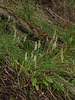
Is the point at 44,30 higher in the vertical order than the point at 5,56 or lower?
higher

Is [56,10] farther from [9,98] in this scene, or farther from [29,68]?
[9,98]

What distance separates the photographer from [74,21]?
10.4 ft

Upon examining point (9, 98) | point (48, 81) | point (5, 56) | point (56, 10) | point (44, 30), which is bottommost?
point (9, 98)

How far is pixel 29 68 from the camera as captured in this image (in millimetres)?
1464

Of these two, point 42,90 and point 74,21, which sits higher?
point 74,21

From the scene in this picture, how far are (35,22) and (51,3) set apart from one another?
133cm

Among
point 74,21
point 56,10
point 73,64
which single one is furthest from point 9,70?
point 56,10

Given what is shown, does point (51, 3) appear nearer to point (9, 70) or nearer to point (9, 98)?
point (9, 70)

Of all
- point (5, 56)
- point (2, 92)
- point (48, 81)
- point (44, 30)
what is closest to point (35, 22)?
point (44, 30)

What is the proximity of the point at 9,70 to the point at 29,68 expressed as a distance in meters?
0.24

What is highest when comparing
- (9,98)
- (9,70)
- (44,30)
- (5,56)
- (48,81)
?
(44,30)

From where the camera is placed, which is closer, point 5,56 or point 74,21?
point 5,56

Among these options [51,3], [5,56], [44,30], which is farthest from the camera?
[51,3]

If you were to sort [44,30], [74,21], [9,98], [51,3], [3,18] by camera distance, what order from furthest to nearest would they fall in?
[51,3], [74,21], [44,30], [3,18], [9,98]
